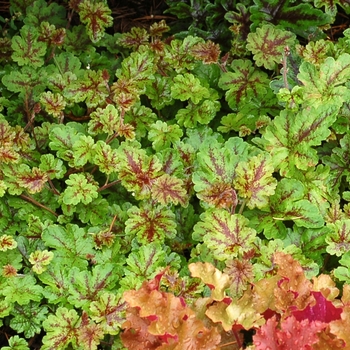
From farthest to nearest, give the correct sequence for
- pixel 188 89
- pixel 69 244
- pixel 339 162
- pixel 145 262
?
1. pixel 188 89
2. pixel 339 162
3. pixel 69 244
4. pixel 145 262

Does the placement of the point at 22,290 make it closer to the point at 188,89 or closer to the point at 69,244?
the point at 69,244

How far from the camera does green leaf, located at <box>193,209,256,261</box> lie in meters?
2.23

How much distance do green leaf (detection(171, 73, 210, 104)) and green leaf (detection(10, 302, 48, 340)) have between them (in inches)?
41.2

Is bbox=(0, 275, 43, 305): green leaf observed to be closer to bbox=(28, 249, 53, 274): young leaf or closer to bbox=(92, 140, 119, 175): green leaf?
bbox=(28, 249, 53, 274): young leaf

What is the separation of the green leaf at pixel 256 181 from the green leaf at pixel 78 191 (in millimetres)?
560

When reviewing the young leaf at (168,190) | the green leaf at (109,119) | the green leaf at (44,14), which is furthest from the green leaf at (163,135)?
the green leaf at (44,14)

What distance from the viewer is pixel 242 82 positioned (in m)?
2.88

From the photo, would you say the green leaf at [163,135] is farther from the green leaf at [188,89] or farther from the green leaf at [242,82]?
the green leaf at [242,82]

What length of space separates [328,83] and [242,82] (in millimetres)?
475

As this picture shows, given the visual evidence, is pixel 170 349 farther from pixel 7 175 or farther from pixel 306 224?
pixel 7 175

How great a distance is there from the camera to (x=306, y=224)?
238cm

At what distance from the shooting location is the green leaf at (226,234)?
223 cm

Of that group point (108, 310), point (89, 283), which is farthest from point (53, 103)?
point (108, 310)

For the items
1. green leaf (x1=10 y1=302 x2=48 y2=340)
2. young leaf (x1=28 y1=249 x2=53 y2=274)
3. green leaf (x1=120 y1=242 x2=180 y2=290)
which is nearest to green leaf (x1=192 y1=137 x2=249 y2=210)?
green leaf (x1=120 y1=242 x2=180 y2=290)
